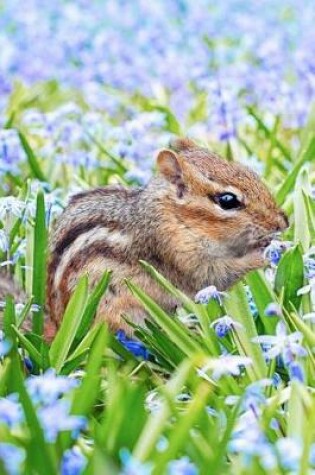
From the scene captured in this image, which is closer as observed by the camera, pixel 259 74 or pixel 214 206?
pixel 214 206

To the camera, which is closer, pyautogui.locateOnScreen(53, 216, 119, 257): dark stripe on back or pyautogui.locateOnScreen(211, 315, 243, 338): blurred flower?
pyautogui.locateOnScreen(211, 315, 243, 338): blurred flower

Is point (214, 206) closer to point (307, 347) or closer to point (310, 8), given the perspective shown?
point (307, 347)

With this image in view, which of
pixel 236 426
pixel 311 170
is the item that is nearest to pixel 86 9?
pixel 311 170

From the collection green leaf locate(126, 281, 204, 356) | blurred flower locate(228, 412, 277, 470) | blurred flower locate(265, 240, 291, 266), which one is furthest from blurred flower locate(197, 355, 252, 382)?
blurred flower locate(265, 240, 291, 266)

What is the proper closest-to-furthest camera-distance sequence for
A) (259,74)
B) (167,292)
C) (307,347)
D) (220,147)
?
(307,347)
(167,292)
(220,147)
(259,74)

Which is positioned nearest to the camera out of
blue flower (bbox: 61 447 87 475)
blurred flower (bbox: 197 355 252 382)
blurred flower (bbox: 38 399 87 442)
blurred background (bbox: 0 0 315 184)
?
A: blurred flower (bbox: 38 399 87 442)

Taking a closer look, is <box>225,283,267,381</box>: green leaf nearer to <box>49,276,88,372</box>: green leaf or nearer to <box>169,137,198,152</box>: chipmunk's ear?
<box>49,276,88,372</box>: green leaf

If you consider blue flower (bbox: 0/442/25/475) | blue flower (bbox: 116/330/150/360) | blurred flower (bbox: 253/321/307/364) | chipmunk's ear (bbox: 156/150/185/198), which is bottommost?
blue flower (bbox: 116/330/150/360)
